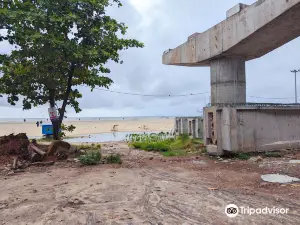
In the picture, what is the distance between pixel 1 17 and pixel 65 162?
6.15 meters

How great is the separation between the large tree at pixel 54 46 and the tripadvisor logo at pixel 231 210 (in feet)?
27.2

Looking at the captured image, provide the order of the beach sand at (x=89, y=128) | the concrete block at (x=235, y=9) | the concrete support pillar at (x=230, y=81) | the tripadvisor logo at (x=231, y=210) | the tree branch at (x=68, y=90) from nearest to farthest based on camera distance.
→ the tripadvisor logo at (x=231, y=210) → the concrete block at (x=235, y=9) → the concrete support pillar at (x=230, y=81) → the tree branch at (x=68, y=90) → the beach sand at (x=89, y=128)

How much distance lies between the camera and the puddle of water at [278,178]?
280 inches

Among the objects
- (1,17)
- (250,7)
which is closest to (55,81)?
(1,17)

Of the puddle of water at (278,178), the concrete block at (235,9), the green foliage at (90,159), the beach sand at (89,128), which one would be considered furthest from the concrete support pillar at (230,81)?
the beach sand at (89,128)

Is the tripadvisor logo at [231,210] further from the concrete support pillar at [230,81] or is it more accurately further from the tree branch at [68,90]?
the tree branch at [68,90]

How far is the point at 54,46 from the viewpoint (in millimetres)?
10711

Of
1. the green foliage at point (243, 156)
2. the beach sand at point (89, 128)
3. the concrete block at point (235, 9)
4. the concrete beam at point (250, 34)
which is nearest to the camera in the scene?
the concrete beam at point (250, 34)

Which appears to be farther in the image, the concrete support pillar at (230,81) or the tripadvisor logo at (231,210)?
the concrete support pillar at (230,81)

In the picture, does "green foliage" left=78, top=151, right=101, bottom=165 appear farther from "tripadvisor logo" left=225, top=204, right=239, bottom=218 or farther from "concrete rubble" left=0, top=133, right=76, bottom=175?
"tripadvisor logo" left=225, top=204, right=239, bottom=218

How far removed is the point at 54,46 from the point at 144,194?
24.4 ft

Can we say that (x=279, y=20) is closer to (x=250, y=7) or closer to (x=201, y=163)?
(x=250, y=7)

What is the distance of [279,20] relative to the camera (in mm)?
9672

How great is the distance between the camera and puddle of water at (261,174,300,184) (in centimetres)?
710
